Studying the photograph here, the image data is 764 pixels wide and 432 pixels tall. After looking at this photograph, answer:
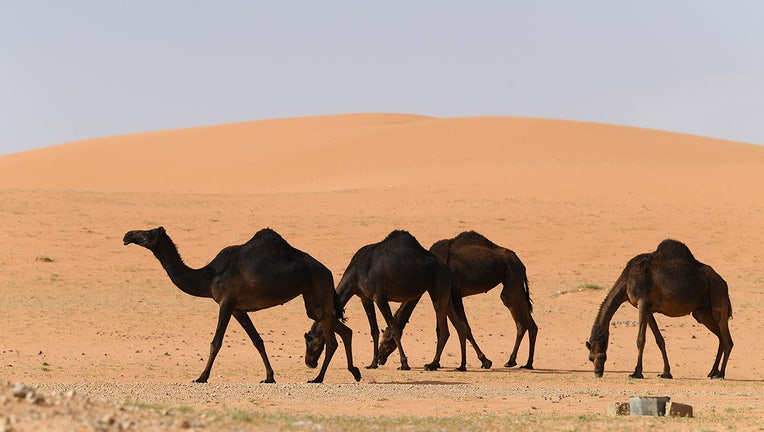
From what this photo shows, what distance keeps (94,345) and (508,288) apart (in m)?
7.14

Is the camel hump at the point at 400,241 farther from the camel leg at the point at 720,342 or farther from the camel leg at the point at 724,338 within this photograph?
the camel leg at the point at 724,338

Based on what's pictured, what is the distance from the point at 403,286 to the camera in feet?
61.8

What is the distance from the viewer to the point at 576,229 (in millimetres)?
39156

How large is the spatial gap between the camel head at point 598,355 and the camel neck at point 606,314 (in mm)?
63

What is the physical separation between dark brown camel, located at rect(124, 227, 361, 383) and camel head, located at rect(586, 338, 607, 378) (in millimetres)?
4055

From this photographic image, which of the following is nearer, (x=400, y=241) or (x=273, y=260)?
(x=273, y=260)

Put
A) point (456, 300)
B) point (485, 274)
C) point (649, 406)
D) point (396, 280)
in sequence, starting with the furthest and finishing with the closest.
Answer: point (485, 274)
point (456, 300)
point (396, 280)
point (649, 406)

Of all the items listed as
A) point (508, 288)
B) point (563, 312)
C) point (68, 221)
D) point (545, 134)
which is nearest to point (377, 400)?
point (508, 288)

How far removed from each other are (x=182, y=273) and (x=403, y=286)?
3783 mm

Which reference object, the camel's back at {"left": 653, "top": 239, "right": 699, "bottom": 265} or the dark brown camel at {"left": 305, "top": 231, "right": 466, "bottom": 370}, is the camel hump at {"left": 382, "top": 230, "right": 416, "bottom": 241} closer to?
the dark brown camel at {"left": 305, "top": 231, "right": 466, "bottom": 370}

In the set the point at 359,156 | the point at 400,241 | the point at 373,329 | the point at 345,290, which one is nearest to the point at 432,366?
the point at 373,329

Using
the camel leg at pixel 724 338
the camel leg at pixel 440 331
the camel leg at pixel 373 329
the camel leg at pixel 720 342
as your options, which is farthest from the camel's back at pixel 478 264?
the camel leg at pixel 724 338

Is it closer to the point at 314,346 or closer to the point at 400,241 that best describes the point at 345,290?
the point at 400,241

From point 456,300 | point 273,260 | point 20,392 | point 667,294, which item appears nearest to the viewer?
point 20,392
